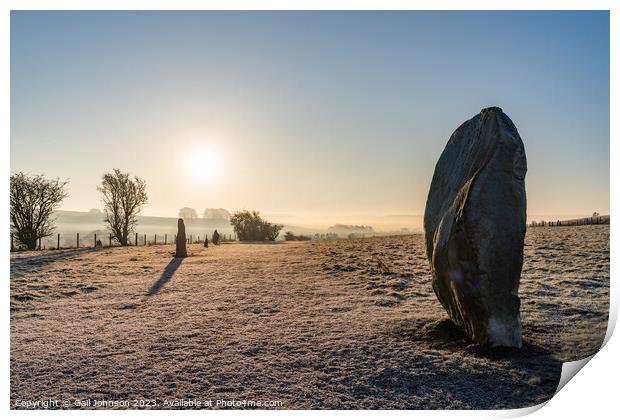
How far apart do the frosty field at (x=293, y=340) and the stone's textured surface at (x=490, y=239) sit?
1.78ft

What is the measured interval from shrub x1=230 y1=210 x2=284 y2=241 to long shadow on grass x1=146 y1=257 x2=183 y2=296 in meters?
24.3

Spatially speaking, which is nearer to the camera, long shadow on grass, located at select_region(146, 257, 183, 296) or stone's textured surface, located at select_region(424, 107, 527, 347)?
stone's textured surface, located at select_region(424, 107, 527, 347)

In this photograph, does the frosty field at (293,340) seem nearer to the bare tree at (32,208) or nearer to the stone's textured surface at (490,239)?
the stone's textured surface at (490,239)

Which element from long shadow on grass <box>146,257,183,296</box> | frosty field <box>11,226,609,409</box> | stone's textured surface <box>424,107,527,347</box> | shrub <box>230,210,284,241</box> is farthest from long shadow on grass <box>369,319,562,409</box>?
shrub <box>230,210,284,241</box>

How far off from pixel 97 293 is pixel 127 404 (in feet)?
23.6

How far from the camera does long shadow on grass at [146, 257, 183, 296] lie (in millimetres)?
13052

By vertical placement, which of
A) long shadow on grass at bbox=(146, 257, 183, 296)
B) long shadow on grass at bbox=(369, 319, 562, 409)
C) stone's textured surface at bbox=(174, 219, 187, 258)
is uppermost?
stone's textured surface at bbox=(174, 219, 187, 258)

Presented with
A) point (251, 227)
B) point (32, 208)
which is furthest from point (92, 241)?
point (251, 227)

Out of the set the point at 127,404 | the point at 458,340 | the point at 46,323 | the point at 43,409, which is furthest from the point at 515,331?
the point at 46,323

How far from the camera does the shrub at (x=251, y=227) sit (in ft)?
150

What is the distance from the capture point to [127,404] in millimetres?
6363

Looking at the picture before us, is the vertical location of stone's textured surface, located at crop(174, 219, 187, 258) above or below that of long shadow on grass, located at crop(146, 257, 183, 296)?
above

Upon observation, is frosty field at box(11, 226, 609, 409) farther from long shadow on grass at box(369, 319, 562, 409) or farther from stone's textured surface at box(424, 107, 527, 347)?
stone's textured surface at box(424, 107, 527, 347)
